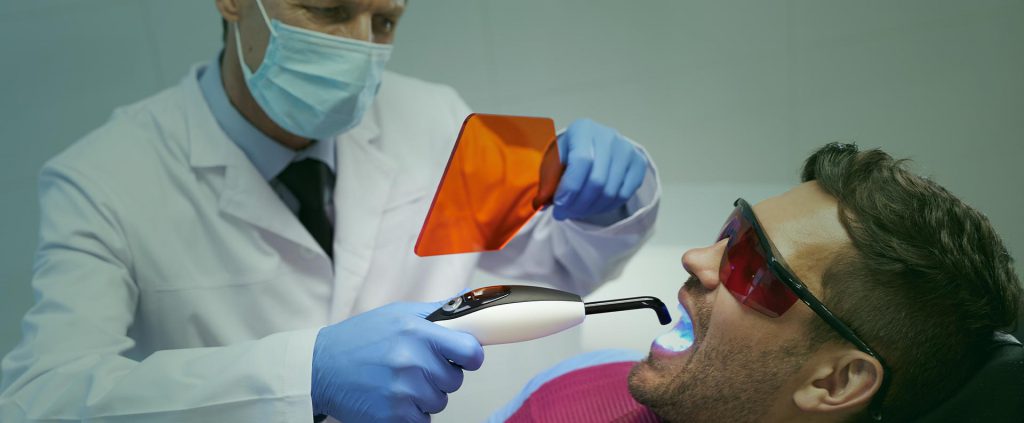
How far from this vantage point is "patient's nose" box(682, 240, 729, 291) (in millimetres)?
1255

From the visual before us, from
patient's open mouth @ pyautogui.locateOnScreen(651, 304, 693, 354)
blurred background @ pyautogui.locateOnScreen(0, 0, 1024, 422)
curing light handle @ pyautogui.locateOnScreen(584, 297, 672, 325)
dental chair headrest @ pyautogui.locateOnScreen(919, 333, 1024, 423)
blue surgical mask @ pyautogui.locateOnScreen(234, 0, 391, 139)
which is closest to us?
dental chair headrest @ pyautogui.locateOnScreen(919, 333, 1024, 423)

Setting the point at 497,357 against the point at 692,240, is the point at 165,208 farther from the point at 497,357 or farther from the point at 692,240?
the point at 692,240

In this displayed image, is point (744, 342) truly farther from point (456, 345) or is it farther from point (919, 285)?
point (456, 345)

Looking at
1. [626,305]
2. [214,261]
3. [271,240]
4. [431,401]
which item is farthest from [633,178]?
[214,261]

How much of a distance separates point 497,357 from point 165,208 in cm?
95

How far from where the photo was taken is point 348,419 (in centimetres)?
120

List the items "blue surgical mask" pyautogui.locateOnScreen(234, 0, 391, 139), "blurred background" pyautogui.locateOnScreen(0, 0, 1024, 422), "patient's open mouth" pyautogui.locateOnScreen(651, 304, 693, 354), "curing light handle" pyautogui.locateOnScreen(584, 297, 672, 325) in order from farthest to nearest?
"blurred background" pyautogui.locateOnScreen(0, 0, 1024, 422)
"blue surgical mask" pyautogui.locateOnScreen(234, 0, 391, 139)
"patient's open mouth" pyautogui.locateOnScreen(651, 304, 693, 354)
"curing light handle" pyautogui.locateOnScreen(584, 297, 672, 325)

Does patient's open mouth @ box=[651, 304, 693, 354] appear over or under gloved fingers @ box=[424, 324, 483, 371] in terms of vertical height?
under

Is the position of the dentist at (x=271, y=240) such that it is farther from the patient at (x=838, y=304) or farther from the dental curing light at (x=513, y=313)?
the patient at (x=838, y=304)

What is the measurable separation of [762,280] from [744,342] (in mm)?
112

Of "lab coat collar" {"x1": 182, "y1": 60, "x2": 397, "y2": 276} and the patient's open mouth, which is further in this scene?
"lab coat collar" {"x1": 182, "y1": 60, "x2": 397, "y2": 276}

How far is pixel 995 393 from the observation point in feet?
3.55

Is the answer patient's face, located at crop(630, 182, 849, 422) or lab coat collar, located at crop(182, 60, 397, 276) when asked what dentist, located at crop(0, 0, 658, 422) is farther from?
patient's face, located at crop(630, 182, 849, 422)

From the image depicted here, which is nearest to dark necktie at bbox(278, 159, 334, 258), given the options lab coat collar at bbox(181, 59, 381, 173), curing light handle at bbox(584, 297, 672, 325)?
lab coat collar at bbox(181, 59, 381, 173)
